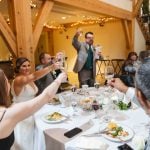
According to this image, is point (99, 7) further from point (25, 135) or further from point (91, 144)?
point (91, 144)

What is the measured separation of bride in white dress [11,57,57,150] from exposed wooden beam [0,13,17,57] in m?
0.39

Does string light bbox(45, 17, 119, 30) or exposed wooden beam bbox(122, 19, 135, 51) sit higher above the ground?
string light bbox(45, 17, 119, 30)

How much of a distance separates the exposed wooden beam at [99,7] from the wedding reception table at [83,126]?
2335mm

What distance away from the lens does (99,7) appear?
4828 millimetres

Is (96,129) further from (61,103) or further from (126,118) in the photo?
(61,103)

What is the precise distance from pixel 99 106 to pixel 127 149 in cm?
76

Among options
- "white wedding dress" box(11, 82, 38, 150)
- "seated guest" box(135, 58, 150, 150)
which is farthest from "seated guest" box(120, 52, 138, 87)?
"seated guest" box(135, 58, 150, 150)

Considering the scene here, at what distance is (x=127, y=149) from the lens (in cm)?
126


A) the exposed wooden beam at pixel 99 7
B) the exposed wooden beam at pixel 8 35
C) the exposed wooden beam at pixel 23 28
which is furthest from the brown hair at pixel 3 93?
the exposed wooden beam at pixel 99 7

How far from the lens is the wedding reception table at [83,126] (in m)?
1.40

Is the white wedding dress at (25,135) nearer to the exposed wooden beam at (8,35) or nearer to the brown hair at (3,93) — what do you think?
the brown hair at (3,93)

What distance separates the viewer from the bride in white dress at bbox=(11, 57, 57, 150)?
1982 millimetres

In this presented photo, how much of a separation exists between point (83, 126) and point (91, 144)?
12.5 inches

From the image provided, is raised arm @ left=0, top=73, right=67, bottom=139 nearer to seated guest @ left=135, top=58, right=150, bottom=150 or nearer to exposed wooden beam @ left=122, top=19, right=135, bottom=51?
seated guest @ left=135, top=58, right=150, bottom=150
